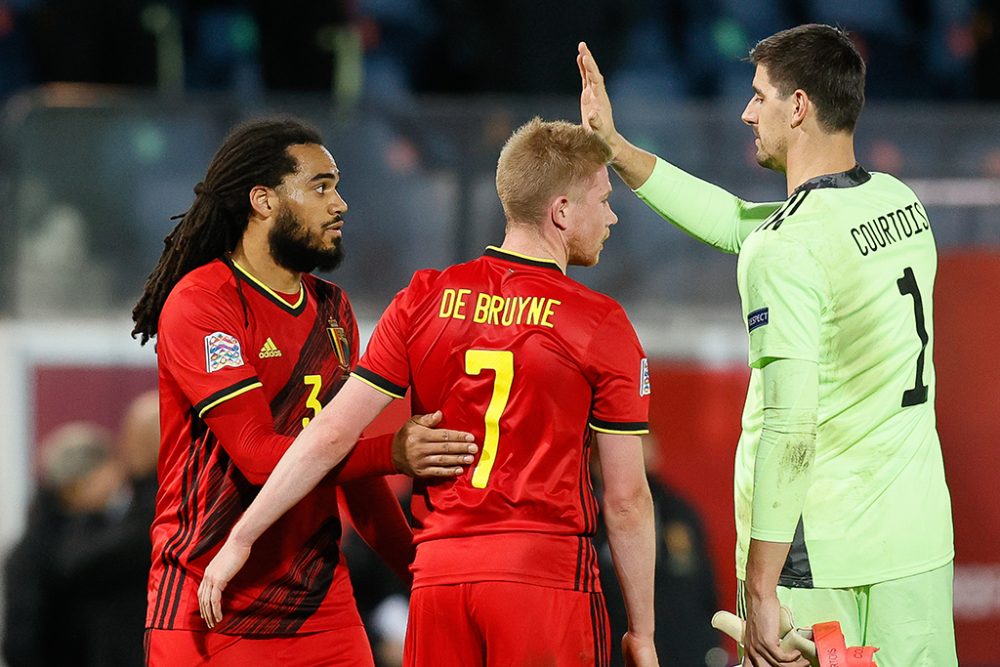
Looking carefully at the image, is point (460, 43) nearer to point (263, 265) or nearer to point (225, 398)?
point (263, 265)

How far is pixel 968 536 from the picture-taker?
7.06 meters

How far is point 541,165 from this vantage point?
12.0ft

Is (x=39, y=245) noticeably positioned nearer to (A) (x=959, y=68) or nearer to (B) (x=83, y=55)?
(B) (x=83, y=55)

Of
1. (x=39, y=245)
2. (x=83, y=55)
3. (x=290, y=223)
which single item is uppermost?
(x=83, y=55)

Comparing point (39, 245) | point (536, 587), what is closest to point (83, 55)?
point (39, 245)

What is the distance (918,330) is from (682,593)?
3328mm

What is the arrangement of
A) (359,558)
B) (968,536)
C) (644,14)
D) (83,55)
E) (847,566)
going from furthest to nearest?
(644,14) < (83,55) < (968,536) < (359,558) < (847,566)

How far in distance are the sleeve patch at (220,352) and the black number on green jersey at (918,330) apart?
5.59 ft

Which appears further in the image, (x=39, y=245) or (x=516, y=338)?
(x=39, y=245)

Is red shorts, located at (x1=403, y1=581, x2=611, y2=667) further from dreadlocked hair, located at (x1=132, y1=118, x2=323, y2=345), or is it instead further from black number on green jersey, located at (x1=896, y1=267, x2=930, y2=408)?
dreadlocked hair, located at (x1=132, y1=118, x2=323, y2=345)

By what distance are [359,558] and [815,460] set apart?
3409 mm

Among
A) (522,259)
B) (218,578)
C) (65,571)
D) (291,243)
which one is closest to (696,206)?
(522,259)

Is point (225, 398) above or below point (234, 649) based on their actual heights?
above

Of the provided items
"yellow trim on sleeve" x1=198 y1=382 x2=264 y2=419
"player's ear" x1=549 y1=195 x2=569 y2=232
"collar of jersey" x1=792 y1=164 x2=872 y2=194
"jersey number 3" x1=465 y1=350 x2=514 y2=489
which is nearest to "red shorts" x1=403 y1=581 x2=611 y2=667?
"jersey number 3" x1=465 y1=350 x2=514 y2=489
